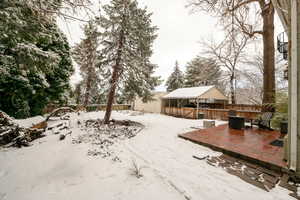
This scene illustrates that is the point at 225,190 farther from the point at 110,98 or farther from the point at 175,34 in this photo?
the point at 175,34

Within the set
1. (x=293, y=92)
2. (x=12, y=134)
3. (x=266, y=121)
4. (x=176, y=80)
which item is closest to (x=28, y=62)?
(x=12, y=134)

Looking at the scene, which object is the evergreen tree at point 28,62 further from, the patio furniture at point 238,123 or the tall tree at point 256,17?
the patio furniture at point 238,123

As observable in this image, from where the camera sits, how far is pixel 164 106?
17.0m

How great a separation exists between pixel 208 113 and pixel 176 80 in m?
14.1

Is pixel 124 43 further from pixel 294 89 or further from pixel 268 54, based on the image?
pixel 268 54

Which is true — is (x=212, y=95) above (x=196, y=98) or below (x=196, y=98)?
above

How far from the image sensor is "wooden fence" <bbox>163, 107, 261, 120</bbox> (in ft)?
30.7

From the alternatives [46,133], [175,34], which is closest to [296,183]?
[46,133]

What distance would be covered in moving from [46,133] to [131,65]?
17.8 feet

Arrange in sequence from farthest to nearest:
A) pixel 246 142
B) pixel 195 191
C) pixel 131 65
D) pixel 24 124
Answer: pixel 131 65, pixel 24 124, pixel 246 142, pixel 195 191

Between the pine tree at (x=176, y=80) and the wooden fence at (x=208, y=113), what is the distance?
10.1m

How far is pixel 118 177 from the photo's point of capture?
282 cm

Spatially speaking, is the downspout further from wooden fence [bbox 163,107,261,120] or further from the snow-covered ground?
wooden fence [bbox 163,107,261,120]

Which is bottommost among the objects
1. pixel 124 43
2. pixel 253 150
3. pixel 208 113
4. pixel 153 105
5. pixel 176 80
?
pixel 253 150
